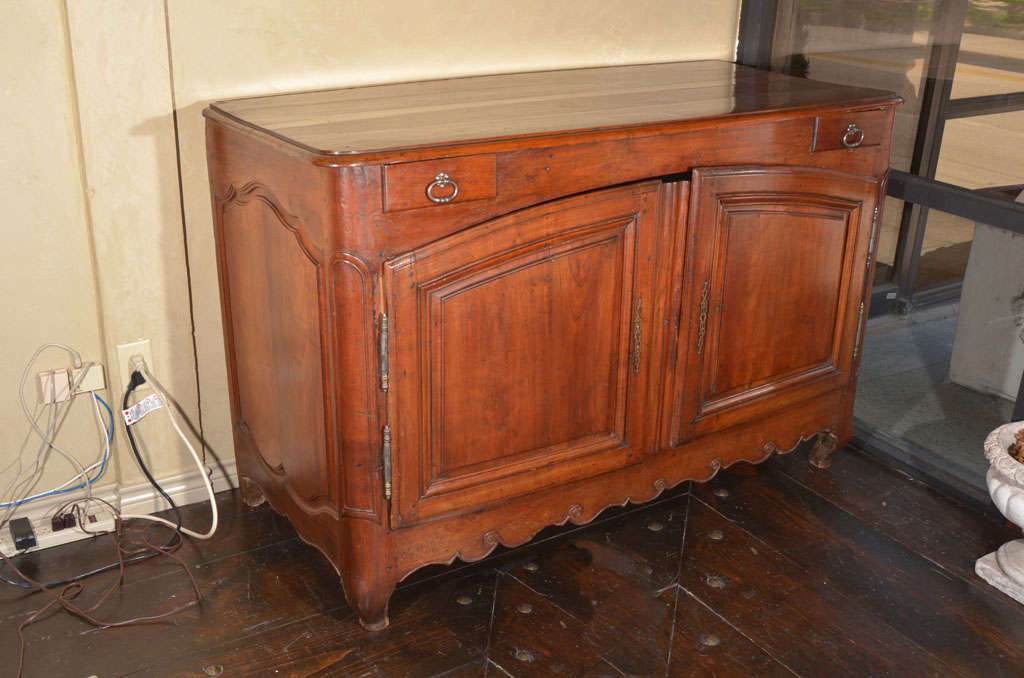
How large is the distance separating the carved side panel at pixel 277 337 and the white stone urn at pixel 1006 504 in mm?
1254

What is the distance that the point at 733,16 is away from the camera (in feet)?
7.82

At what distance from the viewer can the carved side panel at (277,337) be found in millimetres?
1605

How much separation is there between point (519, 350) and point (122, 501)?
36.7 inches

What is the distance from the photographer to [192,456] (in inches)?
80.7

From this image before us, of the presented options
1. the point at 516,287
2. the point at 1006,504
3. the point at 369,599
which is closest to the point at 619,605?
the point at 369,599

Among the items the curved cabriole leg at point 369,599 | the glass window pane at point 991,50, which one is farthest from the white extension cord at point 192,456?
the glass window pane at point 991,50

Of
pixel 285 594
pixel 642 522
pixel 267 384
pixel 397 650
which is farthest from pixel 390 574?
pixel 642 522

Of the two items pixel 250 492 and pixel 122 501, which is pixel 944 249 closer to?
pixel 250 492

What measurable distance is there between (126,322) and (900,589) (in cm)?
158

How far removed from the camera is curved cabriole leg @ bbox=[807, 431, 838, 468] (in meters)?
2.26

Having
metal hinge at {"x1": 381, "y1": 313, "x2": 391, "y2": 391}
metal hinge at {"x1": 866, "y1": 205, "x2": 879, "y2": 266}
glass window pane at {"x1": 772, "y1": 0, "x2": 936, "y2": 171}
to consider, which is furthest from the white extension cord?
glass window pane at {"x1": 772, "y1": 0, "x2": 936, "y2": 171}

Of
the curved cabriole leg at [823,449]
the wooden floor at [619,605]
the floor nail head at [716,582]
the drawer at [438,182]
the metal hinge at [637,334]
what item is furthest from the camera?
the curved cabriole leg at [823,449]

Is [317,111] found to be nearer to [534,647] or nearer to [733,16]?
[534,647]

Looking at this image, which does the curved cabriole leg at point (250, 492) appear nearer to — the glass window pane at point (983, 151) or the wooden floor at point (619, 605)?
the wooden floor at point (619, 605)
